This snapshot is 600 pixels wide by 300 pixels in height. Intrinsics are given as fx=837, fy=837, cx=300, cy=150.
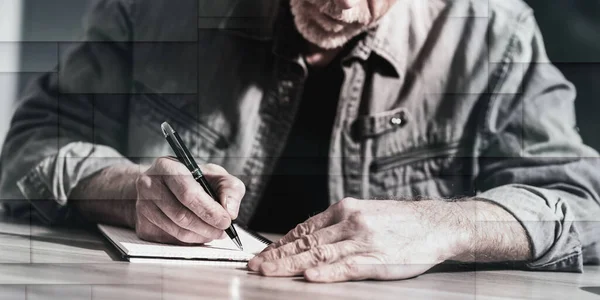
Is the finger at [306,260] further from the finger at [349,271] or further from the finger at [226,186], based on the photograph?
the finger at [226,186]

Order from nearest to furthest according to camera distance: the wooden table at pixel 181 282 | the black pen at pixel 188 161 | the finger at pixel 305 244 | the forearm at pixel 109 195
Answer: the wooden table at pixel 181 282
the finger at pixel 305 244
the black pen at pixel 188 161
the forearm at pixel 109 195

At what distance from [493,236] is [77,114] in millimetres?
728

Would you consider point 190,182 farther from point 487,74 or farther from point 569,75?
point 569,75

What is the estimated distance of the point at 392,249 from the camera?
1.23 meters

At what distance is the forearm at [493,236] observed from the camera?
134cm

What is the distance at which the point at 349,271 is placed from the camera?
3.84ft

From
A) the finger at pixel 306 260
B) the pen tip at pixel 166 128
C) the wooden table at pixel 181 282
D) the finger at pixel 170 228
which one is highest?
the pen tip at pixel 166 128

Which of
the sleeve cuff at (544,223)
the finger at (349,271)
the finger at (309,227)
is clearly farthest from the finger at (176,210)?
the sleeve cuff at (544,223)

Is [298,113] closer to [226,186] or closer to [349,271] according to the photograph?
[226,186]

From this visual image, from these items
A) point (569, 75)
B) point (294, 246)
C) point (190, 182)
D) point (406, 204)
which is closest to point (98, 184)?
point (190, 182)

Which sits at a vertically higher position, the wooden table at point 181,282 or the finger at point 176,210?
the finger at point 176,210

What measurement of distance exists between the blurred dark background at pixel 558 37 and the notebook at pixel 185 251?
0.35 metres

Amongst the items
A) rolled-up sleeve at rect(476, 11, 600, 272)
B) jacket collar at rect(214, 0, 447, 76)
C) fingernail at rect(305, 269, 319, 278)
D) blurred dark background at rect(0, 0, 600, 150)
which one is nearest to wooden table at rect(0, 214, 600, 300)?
fingernail at rect(305, 269, 319, 278)

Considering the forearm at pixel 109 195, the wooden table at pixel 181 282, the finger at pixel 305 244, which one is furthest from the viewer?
the forearm at pixel 109 195
